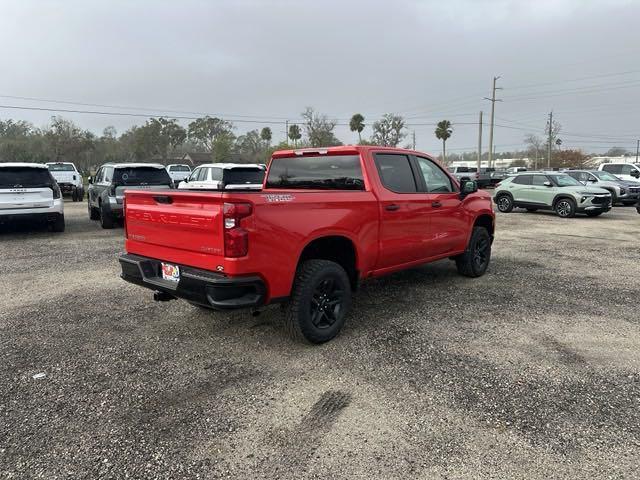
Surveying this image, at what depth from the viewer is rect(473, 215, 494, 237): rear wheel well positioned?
7004mm

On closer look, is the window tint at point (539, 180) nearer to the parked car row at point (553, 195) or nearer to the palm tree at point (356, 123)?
the parked car row at point (553, 195)

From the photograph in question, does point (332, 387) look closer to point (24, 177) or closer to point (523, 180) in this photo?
point (24, 177)

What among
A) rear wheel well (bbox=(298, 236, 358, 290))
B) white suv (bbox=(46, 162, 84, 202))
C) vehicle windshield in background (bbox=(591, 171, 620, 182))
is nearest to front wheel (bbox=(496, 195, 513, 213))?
vehicle windshield in background (bbox=(591, 171, 620, 182))

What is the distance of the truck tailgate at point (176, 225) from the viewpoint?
3609 mm

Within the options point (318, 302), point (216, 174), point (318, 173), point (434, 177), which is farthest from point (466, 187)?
point (216, 174)

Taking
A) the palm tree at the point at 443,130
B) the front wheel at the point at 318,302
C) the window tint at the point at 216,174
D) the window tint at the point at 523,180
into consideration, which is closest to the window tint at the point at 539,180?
the window tint at the point at 523,180

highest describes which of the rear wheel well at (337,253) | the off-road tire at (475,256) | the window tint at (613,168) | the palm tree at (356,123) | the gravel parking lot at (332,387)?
the palm tree at (356,123)

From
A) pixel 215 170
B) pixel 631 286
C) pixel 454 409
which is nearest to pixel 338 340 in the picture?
pixel 454 409

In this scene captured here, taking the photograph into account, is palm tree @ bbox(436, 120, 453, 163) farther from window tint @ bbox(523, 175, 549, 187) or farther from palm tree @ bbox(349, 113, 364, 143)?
window tint @ bbox(523, 175, 549, 187)

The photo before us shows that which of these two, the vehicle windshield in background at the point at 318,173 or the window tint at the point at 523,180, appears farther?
the window tint at the point at 523,180

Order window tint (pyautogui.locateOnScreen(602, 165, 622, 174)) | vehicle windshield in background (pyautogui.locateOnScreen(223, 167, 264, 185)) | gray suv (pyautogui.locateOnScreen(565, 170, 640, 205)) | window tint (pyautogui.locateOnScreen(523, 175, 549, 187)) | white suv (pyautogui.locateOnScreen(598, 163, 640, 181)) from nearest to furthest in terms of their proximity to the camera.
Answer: vehicle windshield in background (pyautogui.locateOnScreen(223, 167, 264, 185)), window tint (pyautogui.locateOnScreen(523, 175, 549, 187)), gray suv (pyautogui.locateOnScreen(565, 170, 640, 205)), white suv (pyautogui.locateOnScreen(598, 163, 640, 181)), window tint (pyautogui.locateOnScreen(602, 165, 622, 174))

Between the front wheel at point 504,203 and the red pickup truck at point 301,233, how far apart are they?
1232cm

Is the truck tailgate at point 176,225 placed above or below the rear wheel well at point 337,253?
above

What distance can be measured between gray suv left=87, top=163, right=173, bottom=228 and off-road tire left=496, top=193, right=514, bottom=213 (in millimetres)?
12148
